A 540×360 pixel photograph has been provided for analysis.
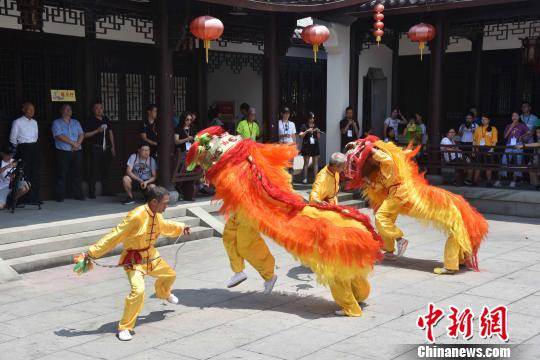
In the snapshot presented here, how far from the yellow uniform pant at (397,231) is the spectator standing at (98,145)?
5.20 m

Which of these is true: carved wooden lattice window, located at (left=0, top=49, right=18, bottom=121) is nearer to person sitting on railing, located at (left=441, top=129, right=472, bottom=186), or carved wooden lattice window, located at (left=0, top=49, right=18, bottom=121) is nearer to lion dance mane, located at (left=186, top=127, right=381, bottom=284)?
lion dance mane, located at (left=186, top=127, right=381, bottom=284)

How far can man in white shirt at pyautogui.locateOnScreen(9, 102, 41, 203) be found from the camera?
377 inches

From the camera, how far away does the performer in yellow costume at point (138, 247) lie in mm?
5262

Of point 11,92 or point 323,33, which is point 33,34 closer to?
point 11,92

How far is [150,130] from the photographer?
35.5 feet

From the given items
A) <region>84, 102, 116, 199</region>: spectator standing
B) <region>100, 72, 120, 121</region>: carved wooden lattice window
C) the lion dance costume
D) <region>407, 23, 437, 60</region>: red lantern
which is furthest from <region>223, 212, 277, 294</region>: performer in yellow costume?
<region>407, 23, 437, 60</region>: red lantern

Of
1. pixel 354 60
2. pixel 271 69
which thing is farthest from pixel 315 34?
pixel 354 60

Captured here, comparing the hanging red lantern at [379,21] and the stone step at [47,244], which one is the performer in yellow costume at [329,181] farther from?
the hanging red lantern at [379,21]

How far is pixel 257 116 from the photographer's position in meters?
15.2

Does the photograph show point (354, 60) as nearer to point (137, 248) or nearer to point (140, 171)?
point (140, 171)

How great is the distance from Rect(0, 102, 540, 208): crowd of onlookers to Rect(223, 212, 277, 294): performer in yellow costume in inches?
119

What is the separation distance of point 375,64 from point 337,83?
2304 millimetres

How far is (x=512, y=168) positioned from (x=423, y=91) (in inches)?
179

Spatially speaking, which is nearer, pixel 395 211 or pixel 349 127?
pixel 395 211
